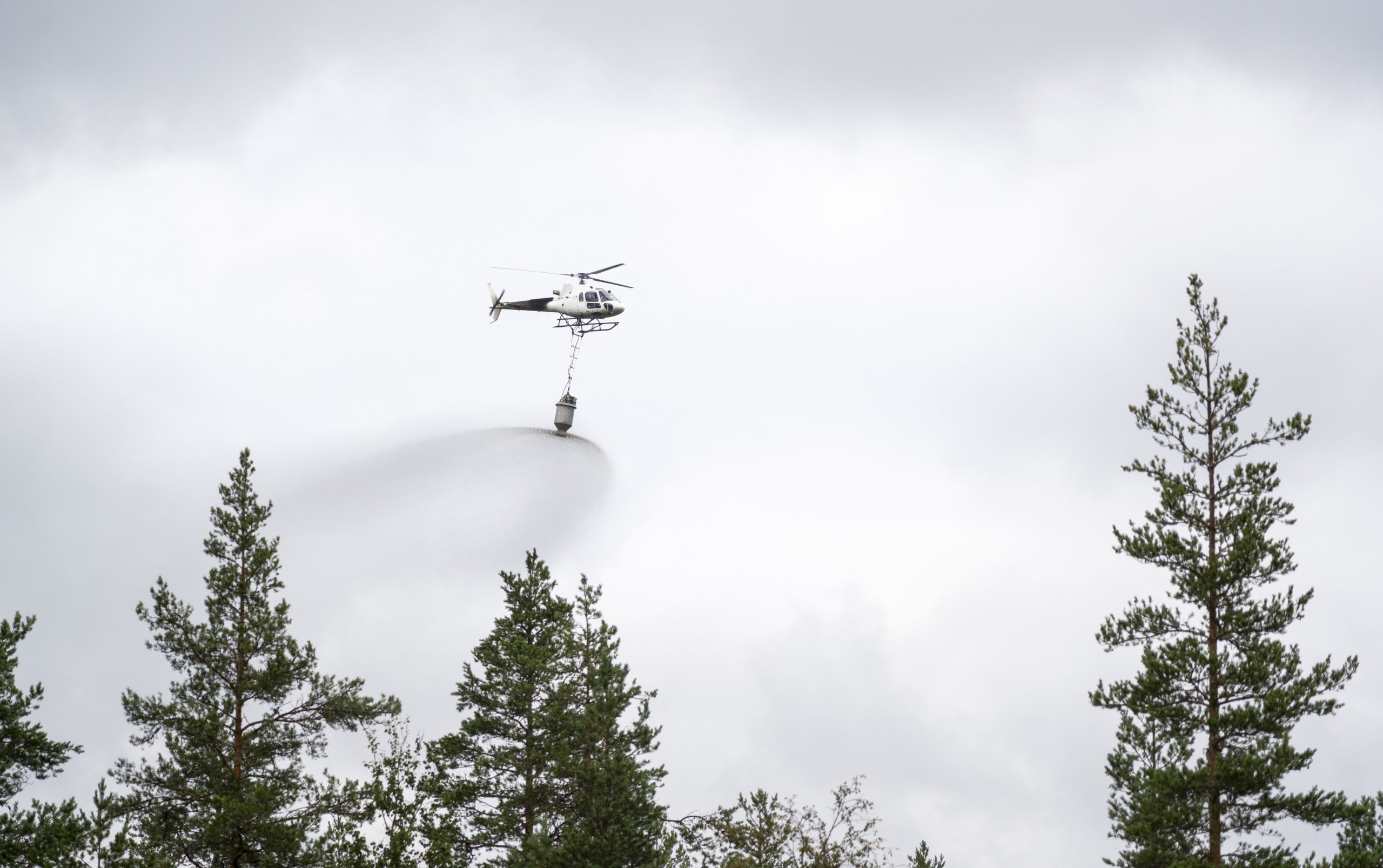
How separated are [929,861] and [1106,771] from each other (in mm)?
6109

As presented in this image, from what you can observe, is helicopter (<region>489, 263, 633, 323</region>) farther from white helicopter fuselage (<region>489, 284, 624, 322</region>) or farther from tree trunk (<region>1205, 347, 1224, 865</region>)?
tree trunk (<region>1205, 347, 1224, 865</region>)

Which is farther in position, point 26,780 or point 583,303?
point 583,303

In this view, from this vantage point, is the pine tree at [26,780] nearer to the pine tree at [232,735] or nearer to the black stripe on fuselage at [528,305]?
the pine tree at [232,735]

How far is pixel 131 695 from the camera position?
45.4m

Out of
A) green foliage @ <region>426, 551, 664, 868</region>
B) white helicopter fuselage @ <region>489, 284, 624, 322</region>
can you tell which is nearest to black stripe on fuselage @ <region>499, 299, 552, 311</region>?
white helicopter fuselage @ <region>489, 284, 624, 322</region>

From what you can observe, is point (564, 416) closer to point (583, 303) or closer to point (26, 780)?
point (583, 303)

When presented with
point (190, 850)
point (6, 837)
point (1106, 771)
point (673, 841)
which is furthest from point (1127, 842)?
point (6, 837)

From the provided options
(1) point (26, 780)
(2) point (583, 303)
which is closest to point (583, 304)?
(2) point (583, 303)

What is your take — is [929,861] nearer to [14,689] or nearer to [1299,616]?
[1299,616]

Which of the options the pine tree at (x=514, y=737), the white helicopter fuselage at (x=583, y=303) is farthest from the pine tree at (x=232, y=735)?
the white helicopter fuselage at (x=583, y=303)

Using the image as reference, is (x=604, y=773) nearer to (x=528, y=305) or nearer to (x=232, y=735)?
(x=232, y=735)

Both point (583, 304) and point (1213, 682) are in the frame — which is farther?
point (583, 304)

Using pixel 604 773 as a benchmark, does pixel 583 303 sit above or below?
above

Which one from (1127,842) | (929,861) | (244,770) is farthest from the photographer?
(929,861)
